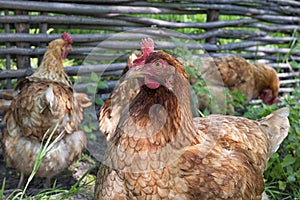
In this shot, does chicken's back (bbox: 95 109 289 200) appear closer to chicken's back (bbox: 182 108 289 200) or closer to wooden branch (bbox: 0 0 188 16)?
chicken's back (bbox: 182 108 289 200)

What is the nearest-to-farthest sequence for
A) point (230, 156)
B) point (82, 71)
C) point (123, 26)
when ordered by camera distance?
point (230, 156) → point (82, 71) → point (123, 26)

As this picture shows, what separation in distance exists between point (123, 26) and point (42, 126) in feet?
5.55

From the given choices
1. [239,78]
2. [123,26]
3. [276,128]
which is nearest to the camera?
[276,128]

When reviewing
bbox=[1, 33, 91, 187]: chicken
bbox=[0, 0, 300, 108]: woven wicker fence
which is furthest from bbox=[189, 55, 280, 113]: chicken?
bbox=[1, 33, 91, 187]: chicken

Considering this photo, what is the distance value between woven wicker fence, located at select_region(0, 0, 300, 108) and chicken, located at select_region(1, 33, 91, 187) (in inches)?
19.7

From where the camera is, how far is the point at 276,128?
2.89 metres

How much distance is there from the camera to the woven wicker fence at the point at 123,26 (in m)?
3.85

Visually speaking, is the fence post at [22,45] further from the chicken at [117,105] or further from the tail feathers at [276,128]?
the tail feathers at [276,128]

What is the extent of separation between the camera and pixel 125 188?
6.80ft

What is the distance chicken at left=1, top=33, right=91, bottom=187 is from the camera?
3.19 m

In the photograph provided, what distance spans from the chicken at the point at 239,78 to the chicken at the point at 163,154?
183 centimetres

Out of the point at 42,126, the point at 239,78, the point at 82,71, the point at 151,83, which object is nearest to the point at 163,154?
the point at 151,83

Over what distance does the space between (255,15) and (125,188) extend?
411cm

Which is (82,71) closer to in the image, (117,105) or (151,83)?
(117,105)
